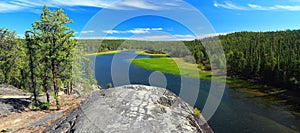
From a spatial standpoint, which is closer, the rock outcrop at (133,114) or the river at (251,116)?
the rock outcrop at (133,114)

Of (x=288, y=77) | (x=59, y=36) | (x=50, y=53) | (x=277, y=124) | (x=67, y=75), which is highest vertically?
(x=59, y=36)

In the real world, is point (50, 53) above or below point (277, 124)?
above

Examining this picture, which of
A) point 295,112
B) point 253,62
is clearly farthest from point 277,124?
point 253,62

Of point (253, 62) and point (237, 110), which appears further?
point (253, 62)

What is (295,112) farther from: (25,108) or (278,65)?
(25,108)

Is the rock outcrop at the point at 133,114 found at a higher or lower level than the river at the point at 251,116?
higher

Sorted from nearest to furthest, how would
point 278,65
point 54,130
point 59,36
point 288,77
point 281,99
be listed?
point 54,130 → point 59,36 → point 281,99 → point 288,77 → point 278,65

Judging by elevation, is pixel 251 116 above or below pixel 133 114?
below

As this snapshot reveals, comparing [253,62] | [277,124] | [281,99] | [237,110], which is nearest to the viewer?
[277,124]
